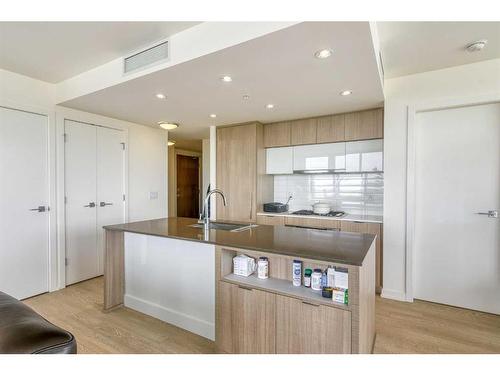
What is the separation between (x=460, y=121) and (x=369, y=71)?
130 centimetres

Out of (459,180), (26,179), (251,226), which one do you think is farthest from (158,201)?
(459,180)

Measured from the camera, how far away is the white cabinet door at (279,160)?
388 cm

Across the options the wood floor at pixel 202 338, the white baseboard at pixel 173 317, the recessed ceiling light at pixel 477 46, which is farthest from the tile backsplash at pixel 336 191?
the white baseboard at pixel 173 317

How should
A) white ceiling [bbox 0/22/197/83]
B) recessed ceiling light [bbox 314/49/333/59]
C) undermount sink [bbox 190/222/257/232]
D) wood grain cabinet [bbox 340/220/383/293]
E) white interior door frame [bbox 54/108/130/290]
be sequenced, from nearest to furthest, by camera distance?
1. recessed ceiling light [bbox 314/49/333/59]
2. white ceiling [bbox 0/22/197/83]
3. undermount sink [bbox 190/222/257/232]
4. wood grain cabinet [bbox 340/220/383/293]
5. white interior door frame [bbox 54/108/130/290]

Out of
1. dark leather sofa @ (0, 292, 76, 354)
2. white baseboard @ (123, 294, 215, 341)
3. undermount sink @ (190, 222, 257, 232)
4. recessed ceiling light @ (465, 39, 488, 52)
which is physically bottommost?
white baseboard @ (123, 294, 215, 341)

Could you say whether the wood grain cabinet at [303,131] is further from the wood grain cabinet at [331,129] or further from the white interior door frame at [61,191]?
the white interior door frame at [61,191]

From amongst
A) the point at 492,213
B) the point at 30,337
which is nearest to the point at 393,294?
the point at 492,213

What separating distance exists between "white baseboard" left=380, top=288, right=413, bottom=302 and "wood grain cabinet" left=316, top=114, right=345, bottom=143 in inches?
73.9

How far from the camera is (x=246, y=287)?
67.6 inches

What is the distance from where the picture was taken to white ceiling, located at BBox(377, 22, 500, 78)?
1.98 meters

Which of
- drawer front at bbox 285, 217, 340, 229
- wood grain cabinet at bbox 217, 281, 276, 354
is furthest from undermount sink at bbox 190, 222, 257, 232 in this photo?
drawer front at bbox 285, 217, 340, 229

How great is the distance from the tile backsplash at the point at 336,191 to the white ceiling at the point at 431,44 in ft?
4.52

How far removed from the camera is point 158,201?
448cm

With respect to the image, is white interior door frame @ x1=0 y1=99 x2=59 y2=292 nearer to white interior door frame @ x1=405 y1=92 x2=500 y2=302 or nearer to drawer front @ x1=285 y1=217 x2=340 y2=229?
drawer front @ x1=285 y1=217 x2=340 y2=229
